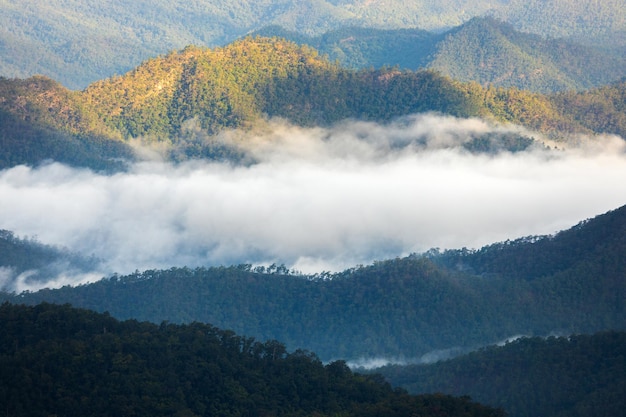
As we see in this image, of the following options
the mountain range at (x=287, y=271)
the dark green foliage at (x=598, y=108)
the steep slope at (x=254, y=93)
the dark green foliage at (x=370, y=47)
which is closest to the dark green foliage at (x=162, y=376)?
the mountain range at (x=287, y=271)

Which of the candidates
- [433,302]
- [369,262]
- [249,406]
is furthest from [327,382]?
[369,262]

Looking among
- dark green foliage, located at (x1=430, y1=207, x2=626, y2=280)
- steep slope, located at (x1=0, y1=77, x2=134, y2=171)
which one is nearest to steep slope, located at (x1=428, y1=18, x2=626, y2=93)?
steep slope, located at (x1=0, y1=77, x2=134, y2=171)

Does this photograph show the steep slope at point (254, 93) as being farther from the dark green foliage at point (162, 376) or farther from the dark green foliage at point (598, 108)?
the dark green foliage at point (162, 376)

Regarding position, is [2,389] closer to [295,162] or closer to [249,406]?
[249,406]

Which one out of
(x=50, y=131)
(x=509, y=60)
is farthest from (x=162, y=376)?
(x=509, y=60)

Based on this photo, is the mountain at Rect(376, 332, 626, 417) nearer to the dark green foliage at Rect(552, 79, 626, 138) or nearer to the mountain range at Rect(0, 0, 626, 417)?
the mountain range at Rect(0, 0, 626, 417)

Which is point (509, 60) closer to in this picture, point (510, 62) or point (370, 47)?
point (510, 62)
